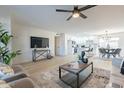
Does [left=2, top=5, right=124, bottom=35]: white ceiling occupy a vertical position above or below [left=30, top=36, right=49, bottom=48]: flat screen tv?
above

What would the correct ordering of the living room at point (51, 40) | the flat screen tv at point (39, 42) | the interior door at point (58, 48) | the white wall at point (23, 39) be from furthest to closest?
the interior door at point (58, 48) → the flat screen tv at point (39, 42) → the white wall at point (23, 39) → the living room at point (51, 40)

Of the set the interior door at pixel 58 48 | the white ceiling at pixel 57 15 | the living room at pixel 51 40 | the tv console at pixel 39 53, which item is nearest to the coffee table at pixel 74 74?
the living room at pixel 51 40

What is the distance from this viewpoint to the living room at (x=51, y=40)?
2971 millimetres

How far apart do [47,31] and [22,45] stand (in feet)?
8.66

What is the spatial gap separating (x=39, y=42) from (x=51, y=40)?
1636 mm

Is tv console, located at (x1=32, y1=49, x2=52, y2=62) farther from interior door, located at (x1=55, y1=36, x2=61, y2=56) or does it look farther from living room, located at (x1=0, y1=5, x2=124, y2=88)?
interior door, located at (x1=55, y1=36, x2=61, y2=56)

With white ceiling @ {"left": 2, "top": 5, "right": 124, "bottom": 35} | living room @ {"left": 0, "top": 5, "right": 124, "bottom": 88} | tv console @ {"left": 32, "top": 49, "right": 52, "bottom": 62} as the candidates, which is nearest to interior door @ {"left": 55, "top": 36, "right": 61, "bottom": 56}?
living room @ {"left": 0, "top": 5, "right": 124, "bottom": 88}

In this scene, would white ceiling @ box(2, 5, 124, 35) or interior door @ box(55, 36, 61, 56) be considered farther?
interior door @ box(55, 36, 61, 56)

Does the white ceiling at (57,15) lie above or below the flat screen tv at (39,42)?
above

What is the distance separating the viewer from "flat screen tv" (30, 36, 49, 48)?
670 cm

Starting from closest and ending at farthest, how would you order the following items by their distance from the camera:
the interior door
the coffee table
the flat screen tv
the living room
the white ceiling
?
the coffee table
the living room
the white ceiling
the flat screen tv
the interior door

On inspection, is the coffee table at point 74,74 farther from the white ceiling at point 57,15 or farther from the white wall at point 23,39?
the white wall at point 23,39

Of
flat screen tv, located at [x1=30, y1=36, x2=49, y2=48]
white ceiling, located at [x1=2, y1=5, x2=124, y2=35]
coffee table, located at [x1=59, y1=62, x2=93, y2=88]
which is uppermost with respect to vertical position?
white ceiling, located at [x1=2, y1=5, x2=124, y2=35]

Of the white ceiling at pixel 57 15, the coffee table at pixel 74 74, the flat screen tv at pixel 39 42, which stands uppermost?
the white ceiling at pixel 57 15
